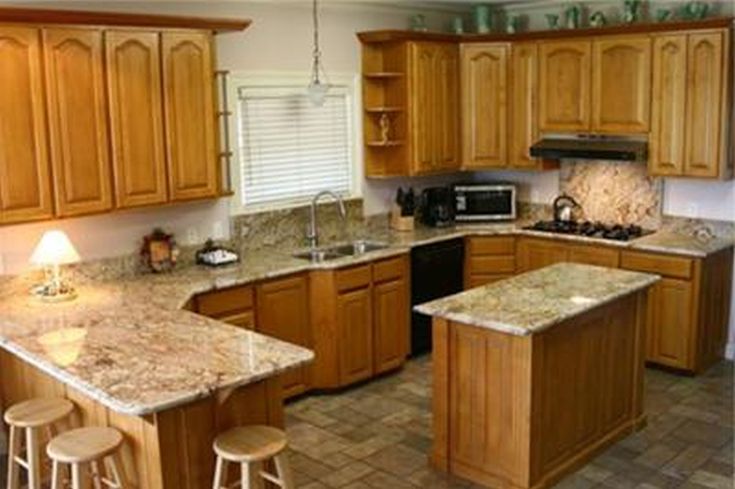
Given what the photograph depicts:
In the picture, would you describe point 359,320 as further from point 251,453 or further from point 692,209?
point 692,209

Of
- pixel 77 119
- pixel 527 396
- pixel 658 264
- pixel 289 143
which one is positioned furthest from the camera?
pixel 289 143

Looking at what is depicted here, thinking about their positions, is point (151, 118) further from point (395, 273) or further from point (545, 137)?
point (545, 137)

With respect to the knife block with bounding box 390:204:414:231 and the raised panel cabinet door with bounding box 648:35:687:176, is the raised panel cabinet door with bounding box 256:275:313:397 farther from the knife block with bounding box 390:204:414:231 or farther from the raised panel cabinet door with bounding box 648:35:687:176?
the raised panel cabinet door with bounding box 648:35:687:176

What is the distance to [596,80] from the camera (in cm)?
630

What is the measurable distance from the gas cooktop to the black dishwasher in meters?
0.72

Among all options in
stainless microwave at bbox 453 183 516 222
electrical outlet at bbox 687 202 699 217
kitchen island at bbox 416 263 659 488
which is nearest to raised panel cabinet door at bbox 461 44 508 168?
stainless microwave at bbox 453 183 516 222

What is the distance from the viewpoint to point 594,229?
6531 millimetres

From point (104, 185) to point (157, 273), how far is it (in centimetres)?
80

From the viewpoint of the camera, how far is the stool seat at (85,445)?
329 cm

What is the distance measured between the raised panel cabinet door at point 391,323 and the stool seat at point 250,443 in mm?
2474

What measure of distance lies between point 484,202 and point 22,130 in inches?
158

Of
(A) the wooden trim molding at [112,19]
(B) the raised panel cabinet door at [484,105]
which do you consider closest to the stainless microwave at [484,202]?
(B) the raised panel cabinet door at [484,105]

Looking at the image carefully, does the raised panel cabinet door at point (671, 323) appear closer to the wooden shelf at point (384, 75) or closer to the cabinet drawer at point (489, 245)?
the cabinet drawer at point (489, 245)

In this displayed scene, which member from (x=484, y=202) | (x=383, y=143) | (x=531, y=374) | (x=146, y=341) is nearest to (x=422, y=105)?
(x=383, y=143)
